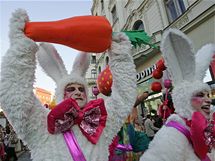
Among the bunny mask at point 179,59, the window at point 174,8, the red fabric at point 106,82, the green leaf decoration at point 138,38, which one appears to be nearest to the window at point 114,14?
the window at point 174,8

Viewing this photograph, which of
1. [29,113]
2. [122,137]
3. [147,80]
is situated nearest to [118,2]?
[147,80]

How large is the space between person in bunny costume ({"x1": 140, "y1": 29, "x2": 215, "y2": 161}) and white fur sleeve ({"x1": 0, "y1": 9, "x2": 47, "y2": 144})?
2.49ft

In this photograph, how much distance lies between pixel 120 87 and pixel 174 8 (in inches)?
294

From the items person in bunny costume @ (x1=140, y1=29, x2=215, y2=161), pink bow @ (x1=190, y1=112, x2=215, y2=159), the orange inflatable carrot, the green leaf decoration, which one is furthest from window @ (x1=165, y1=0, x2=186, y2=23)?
the orange inflatable carrot

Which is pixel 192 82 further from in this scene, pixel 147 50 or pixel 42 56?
pixel 147 50

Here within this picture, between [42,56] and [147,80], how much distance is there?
738cm

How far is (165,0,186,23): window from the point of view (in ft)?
24.7

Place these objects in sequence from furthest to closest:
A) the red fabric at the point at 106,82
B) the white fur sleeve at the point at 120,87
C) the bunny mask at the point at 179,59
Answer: the red fabric at the point at 106,82, the bunny mask at the point at 179,59, the white fur sleeve at the point at 120,87

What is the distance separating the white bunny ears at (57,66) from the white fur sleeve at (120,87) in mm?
234

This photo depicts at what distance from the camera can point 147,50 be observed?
882 centimetres

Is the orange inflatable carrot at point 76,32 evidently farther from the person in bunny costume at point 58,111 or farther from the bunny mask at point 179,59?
the bunny mask at point 179,59

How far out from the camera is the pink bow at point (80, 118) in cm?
116

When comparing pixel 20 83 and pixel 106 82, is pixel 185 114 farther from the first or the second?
pixel 20 83

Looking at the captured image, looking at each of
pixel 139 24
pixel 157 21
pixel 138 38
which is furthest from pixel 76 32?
pixel 139 24
